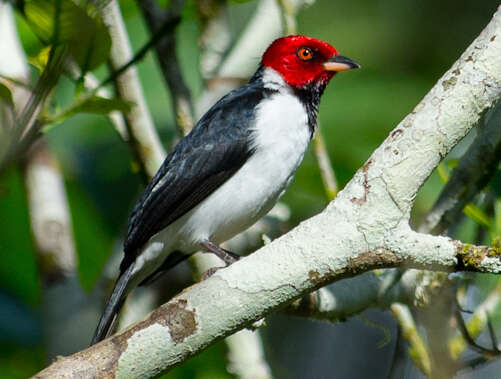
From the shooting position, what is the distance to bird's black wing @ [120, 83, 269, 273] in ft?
11.7

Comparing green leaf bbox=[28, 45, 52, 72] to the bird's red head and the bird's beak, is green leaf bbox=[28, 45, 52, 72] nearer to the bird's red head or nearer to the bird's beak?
the bird's red head

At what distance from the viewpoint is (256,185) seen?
3.58 m

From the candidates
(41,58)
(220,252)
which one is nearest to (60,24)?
(41,58)

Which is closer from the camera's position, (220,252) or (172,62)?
(220,252)

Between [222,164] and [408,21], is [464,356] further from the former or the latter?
[408,21]

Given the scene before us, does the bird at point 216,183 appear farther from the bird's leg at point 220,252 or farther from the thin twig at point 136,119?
the thin twig at point 136,119

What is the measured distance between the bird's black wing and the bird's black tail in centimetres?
6

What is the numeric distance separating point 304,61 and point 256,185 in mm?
889

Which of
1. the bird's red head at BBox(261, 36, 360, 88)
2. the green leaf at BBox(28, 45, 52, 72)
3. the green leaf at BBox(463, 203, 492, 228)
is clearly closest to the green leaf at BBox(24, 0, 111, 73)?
the green leaf at BBox(28, 45, 52, 72)

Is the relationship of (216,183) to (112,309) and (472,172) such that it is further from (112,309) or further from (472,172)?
(472,172)

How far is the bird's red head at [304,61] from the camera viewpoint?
162 inches

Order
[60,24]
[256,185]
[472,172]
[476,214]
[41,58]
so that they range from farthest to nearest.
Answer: [256,185]
[476,214]
[472,172]
[41,58]
[60,24]

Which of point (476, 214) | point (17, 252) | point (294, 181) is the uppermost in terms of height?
point (17, 252)

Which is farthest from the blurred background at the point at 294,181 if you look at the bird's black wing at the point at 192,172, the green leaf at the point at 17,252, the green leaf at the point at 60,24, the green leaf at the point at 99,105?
the green leaf at the point at 60,24
